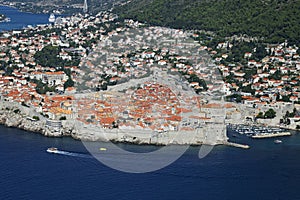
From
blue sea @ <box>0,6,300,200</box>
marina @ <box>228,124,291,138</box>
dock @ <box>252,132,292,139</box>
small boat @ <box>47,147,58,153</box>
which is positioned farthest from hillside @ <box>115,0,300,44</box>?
small boat @ <box>47,147,58,153</box>

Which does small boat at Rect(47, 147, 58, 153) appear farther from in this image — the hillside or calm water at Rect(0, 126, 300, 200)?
the hillside

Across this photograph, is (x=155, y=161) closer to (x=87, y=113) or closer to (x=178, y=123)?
(x=178, y=123)

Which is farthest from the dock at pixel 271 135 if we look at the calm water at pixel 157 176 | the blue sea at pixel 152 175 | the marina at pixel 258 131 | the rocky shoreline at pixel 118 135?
the rocky shoreline at pixel 118 135

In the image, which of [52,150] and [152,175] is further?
[52,150]

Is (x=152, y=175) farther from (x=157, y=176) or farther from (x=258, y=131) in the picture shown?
(x=258, y=131)

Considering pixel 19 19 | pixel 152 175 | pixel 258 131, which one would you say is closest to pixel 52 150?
pixel 152 175

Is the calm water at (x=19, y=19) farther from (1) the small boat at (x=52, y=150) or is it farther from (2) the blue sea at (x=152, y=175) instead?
(2) the blue sea at (x=152, y=175)
